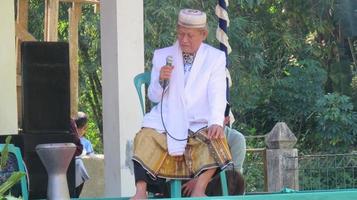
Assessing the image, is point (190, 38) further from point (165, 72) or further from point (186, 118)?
point (186, 118)

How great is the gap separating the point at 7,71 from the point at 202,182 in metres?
3.34

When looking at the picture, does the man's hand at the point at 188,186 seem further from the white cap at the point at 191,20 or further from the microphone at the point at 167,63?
the white cap at the point at 191,20

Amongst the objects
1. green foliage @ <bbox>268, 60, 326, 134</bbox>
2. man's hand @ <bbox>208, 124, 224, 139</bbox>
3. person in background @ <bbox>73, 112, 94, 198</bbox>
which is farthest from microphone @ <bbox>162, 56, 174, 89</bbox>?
green foliage @ <bbox>268, 60, 326, 134</bbox>

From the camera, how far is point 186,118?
4094 millimetres

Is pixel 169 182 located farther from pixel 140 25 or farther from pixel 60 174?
pixel 140 25

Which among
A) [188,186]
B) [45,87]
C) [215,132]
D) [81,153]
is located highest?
[45,87]

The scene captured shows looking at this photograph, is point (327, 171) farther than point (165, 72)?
Yes

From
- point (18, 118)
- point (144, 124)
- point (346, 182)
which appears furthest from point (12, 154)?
point (346, 182)

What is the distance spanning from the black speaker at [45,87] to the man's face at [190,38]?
6.24 ft

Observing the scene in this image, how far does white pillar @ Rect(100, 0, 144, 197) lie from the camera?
542 cm

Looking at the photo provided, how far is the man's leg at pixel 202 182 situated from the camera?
3.95 m

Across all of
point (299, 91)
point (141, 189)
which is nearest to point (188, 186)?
point (141, 189)

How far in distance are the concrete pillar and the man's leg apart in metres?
4.59

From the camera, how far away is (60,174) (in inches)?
127
